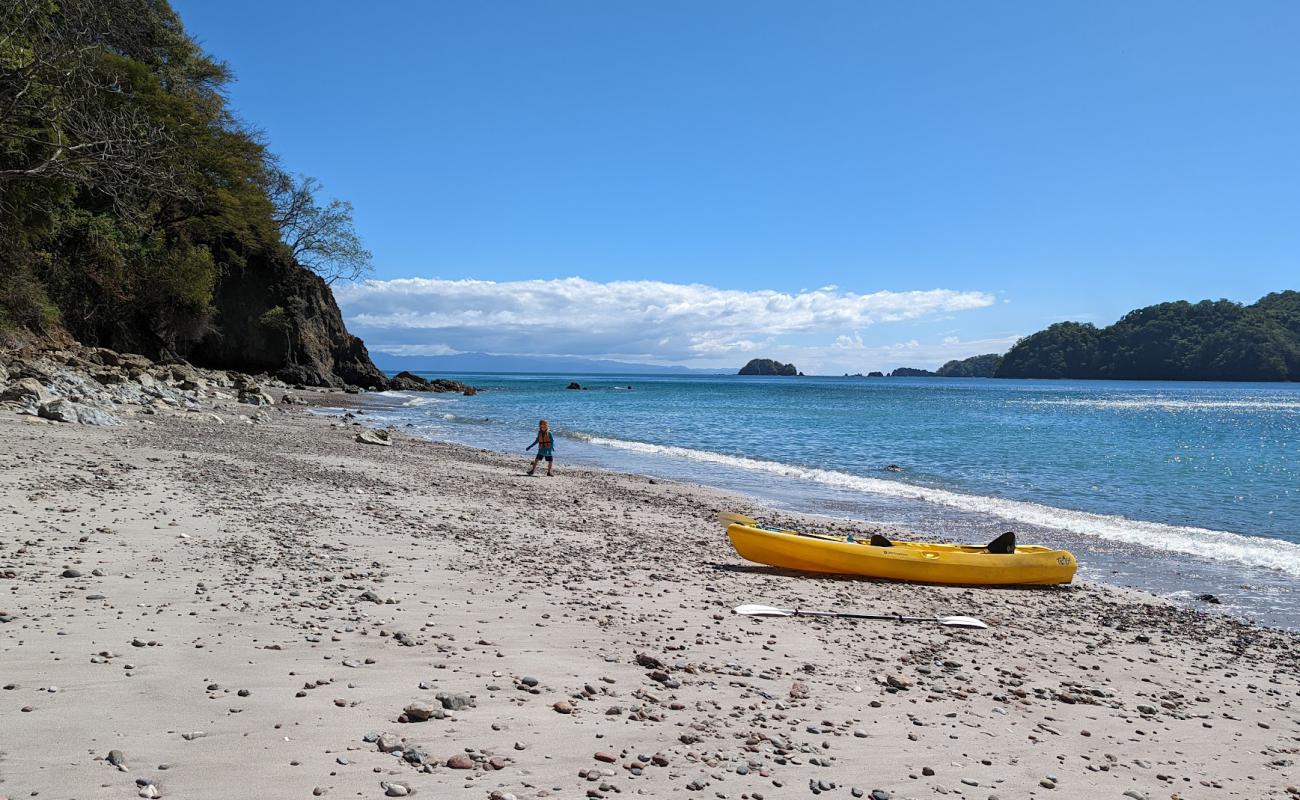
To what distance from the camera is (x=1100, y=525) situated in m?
15.5

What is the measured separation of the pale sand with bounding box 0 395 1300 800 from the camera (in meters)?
4.03

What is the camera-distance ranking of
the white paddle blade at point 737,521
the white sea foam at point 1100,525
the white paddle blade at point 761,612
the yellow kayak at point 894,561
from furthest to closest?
the white sea foam at point 1100,525 < the white paddle blade at point 737,521 < the yellow kayak at point 894,561 < the white paddle blade at point 761,612

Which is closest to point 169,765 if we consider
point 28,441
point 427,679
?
point 427,679

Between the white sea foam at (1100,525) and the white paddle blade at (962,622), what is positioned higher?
the white paddle blade at (962,622)

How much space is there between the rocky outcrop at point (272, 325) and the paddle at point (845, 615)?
177ft

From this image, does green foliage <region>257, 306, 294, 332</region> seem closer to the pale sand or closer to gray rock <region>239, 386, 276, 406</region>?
gray rock <region>239, 386, 276, 406</region>

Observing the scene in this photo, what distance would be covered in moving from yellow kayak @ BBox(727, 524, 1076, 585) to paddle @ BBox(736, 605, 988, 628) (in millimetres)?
1781

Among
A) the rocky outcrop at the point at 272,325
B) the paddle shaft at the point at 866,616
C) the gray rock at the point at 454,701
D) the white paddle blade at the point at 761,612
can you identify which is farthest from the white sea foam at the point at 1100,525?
the rocky outcrop at the point at 272,325

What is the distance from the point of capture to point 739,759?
4363 millimetres

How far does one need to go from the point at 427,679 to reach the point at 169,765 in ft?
5.42

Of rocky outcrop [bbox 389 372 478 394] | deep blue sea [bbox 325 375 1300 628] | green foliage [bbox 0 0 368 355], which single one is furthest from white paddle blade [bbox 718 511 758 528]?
rocky outcrop [bbox 389 372 478 394]

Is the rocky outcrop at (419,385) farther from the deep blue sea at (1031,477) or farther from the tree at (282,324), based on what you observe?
the deep blue sea at (1031,477)

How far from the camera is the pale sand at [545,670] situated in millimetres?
4031

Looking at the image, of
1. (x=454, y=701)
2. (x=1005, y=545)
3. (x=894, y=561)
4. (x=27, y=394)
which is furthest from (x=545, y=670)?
(x=27, y=394)
